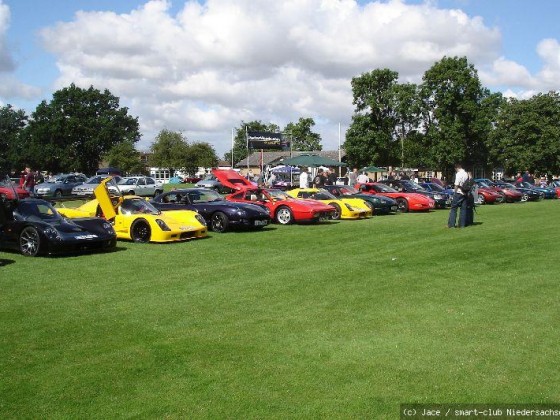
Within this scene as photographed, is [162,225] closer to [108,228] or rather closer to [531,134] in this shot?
[108,228]

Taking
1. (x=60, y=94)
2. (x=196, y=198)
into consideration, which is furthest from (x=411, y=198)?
(x=60, y=94)

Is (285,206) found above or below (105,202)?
below

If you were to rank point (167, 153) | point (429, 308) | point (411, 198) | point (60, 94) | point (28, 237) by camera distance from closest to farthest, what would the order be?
point (429, 308), point (28, 237), point (411, 198), point (167, 153), point (60, 94)

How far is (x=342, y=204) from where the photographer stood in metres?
19.6

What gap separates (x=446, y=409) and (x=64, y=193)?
38.6 meters

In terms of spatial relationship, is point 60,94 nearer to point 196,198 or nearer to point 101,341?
point 196,198

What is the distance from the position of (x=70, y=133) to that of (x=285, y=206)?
7061 cm

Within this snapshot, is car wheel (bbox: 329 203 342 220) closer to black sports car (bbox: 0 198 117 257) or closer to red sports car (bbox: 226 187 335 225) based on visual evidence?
red sports car (bbox: 226 187 335 225)

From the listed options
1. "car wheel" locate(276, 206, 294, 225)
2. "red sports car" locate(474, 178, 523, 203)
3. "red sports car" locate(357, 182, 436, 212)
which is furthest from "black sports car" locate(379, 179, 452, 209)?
"car wheel" locate(276, 206, 294, 225)

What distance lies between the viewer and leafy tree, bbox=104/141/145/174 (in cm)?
7512

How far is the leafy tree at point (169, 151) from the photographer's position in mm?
73438

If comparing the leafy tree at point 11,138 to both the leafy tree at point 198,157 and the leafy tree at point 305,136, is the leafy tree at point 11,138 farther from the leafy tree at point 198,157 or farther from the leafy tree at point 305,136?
the leafy tree at point 305,136

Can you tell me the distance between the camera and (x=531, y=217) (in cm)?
1975

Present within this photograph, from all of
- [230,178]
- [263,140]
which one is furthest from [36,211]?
[263,140]
